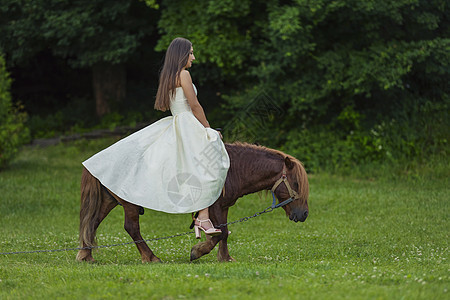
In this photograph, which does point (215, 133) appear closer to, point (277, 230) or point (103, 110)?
point (277, 230)

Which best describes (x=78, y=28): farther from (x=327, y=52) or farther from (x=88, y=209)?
(x=88, y=209)

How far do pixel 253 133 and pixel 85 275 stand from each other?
34.3 ft

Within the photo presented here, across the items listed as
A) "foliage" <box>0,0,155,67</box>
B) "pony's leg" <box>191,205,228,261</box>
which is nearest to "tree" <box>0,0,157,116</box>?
"foliage" <box>0,0,155,67</box>

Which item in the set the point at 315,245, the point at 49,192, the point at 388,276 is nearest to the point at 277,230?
the point at 315,245

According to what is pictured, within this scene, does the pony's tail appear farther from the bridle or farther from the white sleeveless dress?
the bridle

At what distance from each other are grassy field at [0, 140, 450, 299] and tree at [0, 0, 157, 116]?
4204 mm

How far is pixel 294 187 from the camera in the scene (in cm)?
773

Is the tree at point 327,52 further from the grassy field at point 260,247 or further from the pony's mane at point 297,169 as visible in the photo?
the pony's mane at point 297,169

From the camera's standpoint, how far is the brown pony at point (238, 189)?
7.57m

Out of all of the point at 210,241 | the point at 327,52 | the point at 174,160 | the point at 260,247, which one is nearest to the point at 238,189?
the point at 210,241

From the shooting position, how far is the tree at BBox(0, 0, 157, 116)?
20.4 m

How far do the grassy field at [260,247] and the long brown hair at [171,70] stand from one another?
1.91m

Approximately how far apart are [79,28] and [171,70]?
547 inches

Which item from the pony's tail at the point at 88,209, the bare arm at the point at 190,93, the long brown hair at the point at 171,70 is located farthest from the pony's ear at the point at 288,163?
the pony's tail at the point at 88,209
